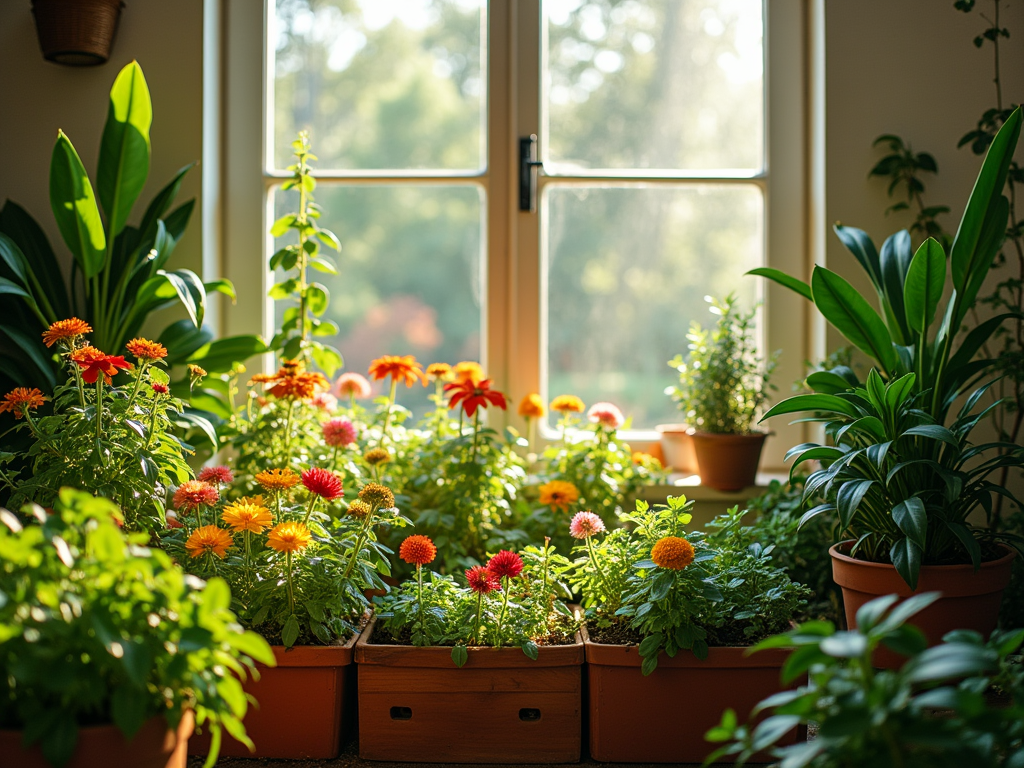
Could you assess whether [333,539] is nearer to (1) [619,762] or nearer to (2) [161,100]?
(1) [619,762]

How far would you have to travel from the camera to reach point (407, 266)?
91.4 inches

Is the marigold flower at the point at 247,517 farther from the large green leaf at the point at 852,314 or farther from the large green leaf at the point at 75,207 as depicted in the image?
the large green leaf at the point at 852,314

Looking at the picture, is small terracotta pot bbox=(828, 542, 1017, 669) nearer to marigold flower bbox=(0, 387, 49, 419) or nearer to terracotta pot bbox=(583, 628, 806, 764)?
Result: terracotta pot bbox=(583, 628, 806, 764)

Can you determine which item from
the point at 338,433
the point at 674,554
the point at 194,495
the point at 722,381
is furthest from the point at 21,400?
the point at 722,381

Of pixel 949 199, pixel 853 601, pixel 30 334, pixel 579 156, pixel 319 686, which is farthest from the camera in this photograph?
pixel 579 156

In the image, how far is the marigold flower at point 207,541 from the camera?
1369 mm

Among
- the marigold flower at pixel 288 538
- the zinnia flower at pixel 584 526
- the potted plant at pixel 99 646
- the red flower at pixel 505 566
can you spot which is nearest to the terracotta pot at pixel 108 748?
the potted plant at pixel 99 646

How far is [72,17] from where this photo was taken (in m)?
1.99

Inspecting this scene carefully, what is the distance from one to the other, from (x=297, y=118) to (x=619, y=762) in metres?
1.90

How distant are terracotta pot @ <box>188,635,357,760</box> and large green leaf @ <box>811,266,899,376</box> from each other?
1.17 m

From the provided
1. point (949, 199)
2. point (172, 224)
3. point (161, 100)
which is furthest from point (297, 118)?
point (949, 199)

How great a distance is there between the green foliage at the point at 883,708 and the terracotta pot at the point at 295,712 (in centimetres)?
84

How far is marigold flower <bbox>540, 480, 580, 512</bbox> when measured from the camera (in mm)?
1896

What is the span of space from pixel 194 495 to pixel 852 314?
135 cm
